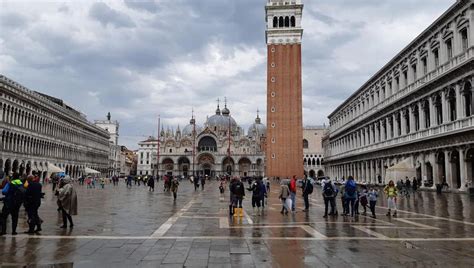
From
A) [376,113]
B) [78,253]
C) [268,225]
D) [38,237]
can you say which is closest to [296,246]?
[268,225]

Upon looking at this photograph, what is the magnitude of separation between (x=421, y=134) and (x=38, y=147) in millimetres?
48339

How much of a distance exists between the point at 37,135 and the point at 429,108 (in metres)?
48.4

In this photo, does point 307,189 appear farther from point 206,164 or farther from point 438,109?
point 206,164

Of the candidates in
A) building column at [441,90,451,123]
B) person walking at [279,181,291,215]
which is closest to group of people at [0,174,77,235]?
person walking at [279,181,291,215]

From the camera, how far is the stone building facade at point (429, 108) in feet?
92.0

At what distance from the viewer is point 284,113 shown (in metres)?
69.4

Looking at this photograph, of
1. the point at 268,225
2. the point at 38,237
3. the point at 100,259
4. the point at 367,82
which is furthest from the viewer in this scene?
the point at 367,82

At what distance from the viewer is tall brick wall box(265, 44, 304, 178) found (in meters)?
68.9

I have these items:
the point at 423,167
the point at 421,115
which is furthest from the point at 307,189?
the point at 421,115

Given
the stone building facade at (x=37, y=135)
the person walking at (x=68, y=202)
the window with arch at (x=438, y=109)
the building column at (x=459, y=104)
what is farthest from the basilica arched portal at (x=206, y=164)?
the person walking at (x=68, y=202)

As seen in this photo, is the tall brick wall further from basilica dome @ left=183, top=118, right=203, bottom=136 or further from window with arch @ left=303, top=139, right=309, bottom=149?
basilica dome @ left=183, top=118, right=203, bottom=136

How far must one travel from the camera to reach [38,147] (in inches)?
2240

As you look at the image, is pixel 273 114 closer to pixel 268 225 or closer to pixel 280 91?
pixel 280 91

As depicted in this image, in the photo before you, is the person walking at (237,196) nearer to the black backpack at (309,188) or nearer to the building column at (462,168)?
the black backpack at (309,188)
